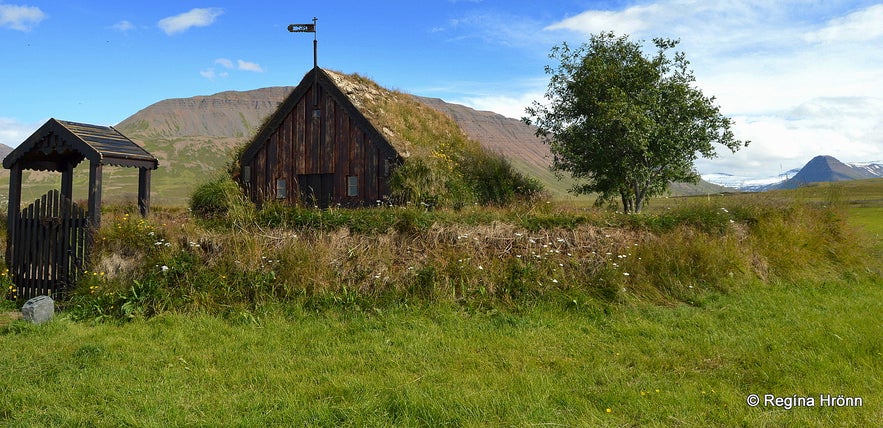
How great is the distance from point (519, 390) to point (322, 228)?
553cm

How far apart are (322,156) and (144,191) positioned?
6.74m

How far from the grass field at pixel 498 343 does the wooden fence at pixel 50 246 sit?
839 mm

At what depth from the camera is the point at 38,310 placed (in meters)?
7.45

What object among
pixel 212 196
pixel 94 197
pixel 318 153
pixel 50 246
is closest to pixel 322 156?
pixel 318 153

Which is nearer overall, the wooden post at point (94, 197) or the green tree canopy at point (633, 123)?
the wooden post at point (94, 197)

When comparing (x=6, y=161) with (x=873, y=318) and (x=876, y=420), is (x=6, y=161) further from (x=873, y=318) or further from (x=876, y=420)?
(x=873, y=318)

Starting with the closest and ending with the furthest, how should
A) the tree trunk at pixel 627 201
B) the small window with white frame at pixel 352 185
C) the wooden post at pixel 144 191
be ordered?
1. the wooden post at pixel 144 191
2. the small window with white frame at pixel 352 185
3. the tree trunk at pixel 627 201

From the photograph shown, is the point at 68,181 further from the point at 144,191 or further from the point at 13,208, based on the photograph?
the point at 144,191

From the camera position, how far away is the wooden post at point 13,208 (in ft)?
32.1

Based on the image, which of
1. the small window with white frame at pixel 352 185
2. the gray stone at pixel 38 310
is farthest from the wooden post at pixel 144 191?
the small window with white frame at pixel 352 185

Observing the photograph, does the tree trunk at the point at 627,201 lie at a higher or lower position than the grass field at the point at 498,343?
higher

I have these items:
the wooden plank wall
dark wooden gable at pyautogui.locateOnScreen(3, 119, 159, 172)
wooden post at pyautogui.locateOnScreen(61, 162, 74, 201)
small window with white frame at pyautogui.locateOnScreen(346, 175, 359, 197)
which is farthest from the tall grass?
small window with white frame at pyautogui.locateOnScreen(346, 175, 359, 197)

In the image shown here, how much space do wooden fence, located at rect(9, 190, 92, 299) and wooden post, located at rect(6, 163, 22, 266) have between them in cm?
31

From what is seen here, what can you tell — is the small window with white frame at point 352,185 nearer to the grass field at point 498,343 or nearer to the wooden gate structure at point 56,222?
the wooden gate structure at point 56,222
